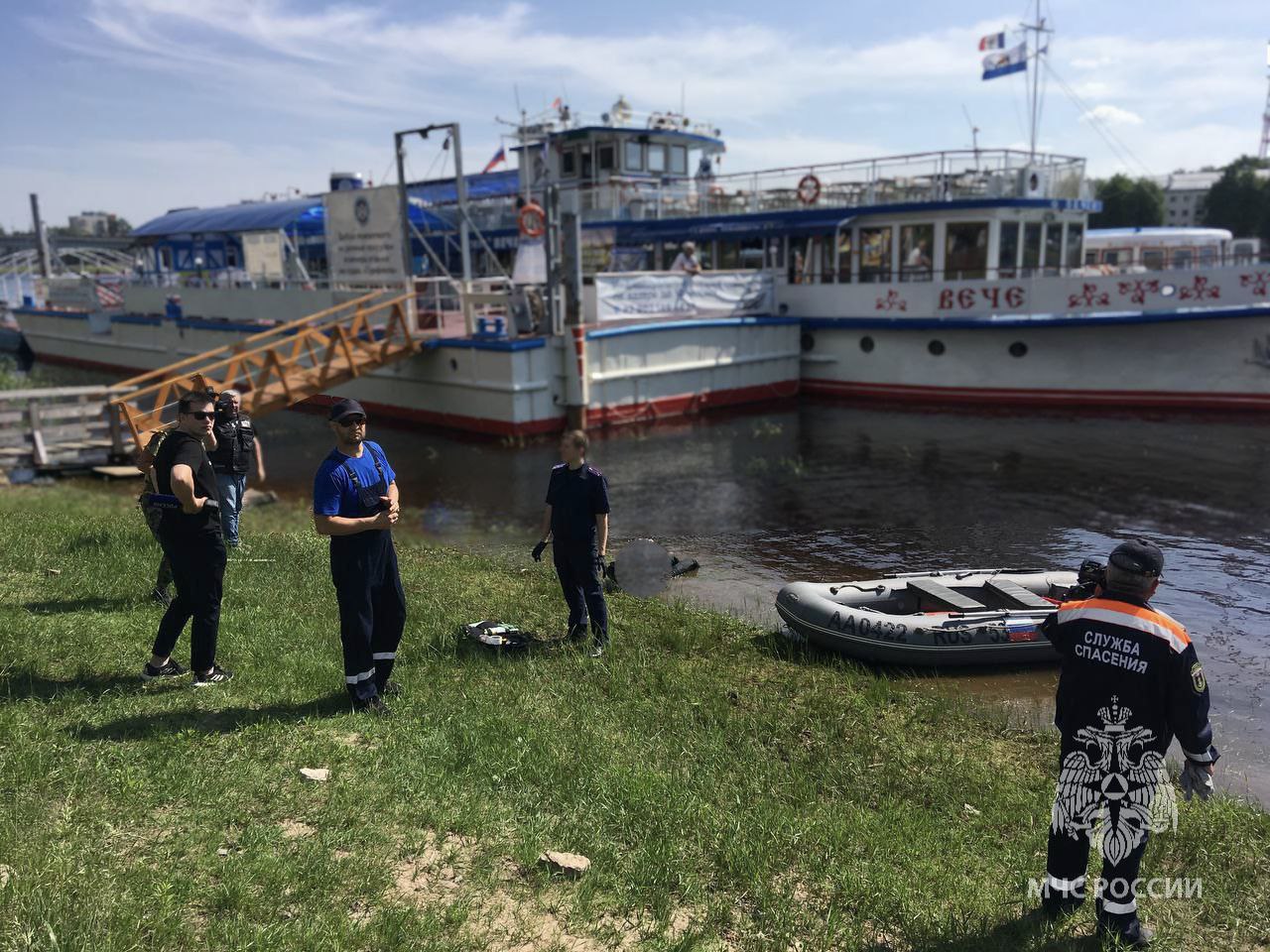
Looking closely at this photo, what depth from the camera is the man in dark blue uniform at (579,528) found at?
22.1ft

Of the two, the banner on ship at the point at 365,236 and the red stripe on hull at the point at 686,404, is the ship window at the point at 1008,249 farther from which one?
the banner on ship at the point at 365,236

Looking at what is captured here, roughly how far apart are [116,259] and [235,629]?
2584 inches

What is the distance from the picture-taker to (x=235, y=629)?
6750mm

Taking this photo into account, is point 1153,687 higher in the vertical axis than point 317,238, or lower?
lower

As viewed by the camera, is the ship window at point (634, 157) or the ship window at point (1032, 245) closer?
the ship window at point (1032, 245)

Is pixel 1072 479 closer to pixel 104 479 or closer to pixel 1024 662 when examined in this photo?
pixel 1024 662

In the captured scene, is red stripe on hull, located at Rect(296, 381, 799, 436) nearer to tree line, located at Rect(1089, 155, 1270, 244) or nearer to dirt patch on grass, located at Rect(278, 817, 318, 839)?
dirt patch on grass, located at Rect(278, 817, 318, 839)

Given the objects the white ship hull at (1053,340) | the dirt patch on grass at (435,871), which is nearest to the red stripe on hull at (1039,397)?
the white ship hull at (1053,340)

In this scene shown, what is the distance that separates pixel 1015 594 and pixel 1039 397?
584 inches

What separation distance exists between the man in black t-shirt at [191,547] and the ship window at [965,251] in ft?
64.5

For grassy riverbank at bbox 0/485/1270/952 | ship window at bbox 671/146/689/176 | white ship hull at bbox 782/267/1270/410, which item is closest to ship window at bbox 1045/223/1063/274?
white ship hull at bbox 782/267/1270/410

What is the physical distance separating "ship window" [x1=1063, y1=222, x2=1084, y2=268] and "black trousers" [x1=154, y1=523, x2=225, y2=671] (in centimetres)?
2243

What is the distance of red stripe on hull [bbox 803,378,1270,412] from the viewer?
65.7 ft

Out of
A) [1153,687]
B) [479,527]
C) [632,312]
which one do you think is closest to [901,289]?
[632,312]
